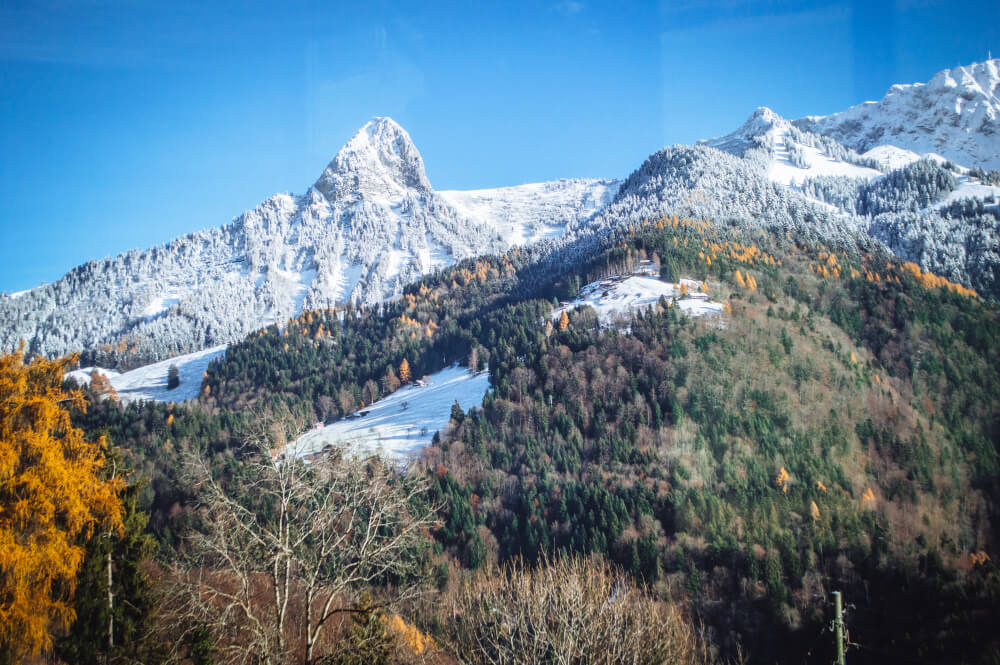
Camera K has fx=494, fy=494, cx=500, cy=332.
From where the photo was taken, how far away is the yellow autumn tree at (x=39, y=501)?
12.6 m

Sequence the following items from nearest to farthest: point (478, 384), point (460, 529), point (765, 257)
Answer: point (460, 529)
point (478, 384)
point (765, 257)

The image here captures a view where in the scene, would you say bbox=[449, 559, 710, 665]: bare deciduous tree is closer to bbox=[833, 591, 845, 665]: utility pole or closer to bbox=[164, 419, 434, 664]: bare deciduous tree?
bbox=[164, 419, 434, 664]: bare deciduous tree

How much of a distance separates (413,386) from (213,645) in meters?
133

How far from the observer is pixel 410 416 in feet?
383

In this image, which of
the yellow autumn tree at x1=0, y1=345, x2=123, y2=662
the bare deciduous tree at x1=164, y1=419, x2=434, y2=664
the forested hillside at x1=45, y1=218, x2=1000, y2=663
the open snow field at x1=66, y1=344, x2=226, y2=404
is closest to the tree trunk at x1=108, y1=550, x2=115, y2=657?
the yellow autumn tree at x1=0, y1=345, x2=123, y2=662

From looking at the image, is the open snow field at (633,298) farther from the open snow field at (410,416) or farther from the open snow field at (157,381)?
the open snow field at (157,381)

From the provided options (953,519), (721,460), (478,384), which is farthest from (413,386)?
(953,519)

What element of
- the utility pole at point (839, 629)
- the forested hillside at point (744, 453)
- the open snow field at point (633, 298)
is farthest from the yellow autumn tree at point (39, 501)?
the open snow field at point (633, 298)

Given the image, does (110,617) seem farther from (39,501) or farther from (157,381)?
(157,381)

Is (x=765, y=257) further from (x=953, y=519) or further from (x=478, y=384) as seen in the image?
(x=478, y=384)

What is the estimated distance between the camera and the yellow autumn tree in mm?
12625

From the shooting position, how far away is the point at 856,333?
117m

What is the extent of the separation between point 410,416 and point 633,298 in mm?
60325

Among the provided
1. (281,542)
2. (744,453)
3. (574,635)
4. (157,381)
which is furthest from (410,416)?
(157,381)
